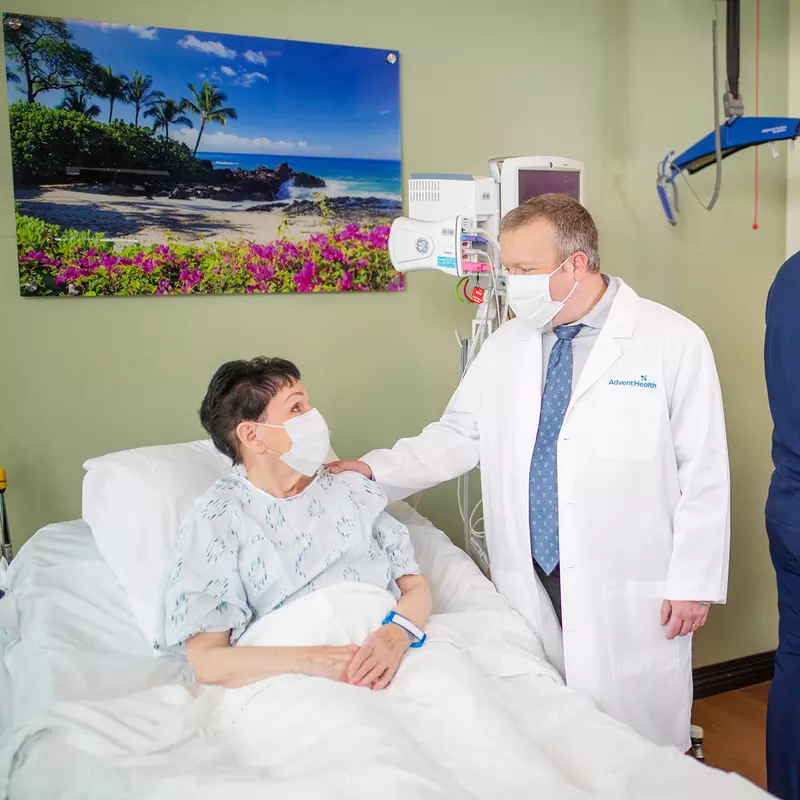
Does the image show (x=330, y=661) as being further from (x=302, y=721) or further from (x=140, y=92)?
(x=140, y=92)

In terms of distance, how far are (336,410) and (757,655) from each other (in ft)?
5.75

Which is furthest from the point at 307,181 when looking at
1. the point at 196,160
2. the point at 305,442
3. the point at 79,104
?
the point at 305,442

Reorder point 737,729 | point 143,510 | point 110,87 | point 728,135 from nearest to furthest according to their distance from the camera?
point 143,510 → point 110,87 → point 728,135 → point 737,729

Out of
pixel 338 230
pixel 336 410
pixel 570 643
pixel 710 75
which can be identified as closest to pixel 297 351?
pixel 336 410

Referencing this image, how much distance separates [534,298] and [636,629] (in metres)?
0.72

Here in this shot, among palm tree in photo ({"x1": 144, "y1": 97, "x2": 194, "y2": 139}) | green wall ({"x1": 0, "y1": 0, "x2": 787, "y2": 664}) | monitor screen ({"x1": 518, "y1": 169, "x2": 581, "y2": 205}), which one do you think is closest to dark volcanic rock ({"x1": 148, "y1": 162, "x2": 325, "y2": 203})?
palm tree in photo ({"x1": 144, "y1": 97, "x2": 194, "y2": 139})

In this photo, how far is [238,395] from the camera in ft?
5.25

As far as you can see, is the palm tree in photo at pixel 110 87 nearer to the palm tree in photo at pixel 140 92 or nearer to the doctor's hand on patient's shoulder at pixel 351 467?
the palm tree in photo at pixel 140 92

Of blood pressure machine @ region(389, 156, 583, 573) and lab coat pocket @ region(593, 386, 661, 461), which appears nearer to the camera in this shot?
lab coat pocket @ region(593, 386, 661, 461)

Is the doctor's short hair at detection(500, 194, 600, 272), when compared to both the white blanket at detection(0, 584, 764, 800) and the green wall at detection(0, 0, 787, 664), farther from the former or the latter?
the white blanket at detection(0, 584, 764, 800)

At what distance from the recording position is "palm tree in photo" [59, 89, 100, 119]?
1.87 m

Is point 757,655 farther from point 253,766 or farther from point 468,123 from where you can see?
point 253,766

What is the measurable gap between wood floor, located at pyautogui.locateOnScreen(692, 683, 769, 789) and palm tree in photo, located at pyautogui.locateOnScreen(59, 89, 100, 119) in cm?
232

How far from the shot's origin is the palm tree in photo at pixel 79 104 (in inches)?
73.7
